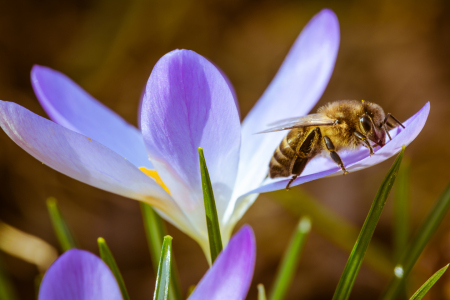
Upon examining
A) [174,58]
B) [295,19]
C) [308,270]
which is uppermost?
[295,19]

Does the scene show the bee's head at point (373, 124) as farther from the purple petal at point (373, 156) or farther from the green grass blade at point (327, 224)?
the green grass blade at point (327, 224)

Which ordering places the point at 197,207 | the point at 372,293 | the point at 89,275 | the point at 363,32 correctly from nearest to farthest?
1. the point at 89,275
2. the point at 197,207
3. the point at 372,293
4. the point at 363,32

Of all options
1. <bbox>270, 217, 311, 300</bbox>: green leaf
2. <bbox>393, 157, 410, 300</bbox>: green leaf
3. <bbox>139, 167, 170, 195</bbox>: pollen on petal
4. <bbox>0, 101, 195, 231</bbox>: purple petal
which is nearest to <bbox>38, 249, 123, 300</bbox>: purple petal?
<bbox>0, 101, 195, 231</bbox>: purple petal

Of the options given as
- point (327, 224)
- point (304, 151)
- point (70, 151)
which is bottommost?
point (327, 224)

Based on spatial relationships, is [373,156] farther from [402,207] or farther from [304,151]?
→ [402,207]

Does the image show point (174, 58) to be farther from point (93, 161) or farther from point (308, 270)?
point (308, 270)

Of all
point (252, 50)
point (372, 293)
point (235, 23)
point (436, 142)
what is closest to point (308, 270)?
point (372, 293)

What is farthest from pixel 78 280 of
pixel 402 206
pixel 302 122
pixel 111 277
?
pixel 402 206
